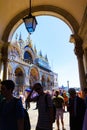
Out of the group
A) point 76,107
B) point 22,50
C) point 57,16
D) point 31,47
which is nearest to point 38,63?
point 31,47

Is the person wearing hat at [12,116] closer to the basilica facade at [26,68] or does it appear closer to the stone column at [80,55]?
the stone column at [80,55]

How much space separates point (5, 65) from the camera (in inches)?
339

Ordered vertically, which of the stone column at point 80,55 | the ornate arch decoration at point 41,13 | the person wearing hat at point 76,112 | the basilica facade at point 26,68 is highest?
the basilica facade at point 26,68

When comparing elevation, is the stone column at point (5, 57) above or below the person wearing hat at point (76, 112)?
above

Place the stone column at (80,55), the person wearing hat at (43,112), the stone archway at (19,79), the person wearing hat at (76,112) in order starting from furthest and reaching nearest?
the stone archway at (19,79) < the stone column at (80,55) < the person wearing hat at (76,112) < the person wearing hat at (43,112)

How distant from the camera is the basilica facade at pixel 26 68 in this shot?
4116 cm

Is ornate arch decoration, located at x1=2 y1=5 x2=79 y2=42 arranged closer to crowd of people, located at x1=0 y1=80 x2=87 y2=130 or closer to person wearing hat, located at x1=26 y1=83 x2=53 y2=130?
crowd of people, located at x1=0 y1=80 x2=87 y2=130

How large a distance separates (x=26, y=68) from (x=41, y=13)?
123 ft

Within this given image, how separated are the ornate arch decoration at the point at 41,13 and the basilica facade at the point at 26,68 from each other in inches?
1036

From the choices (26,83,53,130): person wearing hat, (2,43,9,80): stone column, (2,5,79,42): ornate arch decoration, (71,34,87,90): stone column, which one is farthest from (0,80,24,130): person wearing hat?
(2,5,79,42): ornate arch decoration

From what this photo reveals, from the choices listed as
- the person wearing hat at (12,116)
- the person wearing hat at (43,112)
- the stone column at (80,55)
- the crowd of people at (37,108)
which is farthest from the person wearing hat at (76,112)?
the stone column at (80,55)

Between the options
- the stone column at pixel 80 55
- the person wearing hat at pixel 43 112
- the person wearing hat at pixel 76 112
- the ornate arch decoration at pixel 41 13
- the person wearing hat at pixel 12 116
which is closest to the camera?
the person wearing hat at pixel 12 116

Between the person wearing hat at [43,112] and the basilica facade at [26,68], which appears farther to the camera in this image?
the basilica facade at [26,68]

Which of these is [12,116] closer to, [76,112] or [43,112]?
[43,112]
